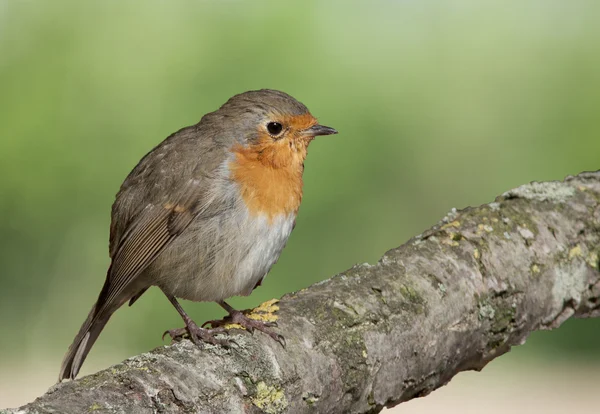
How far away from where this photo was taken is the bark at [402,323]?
2.01m

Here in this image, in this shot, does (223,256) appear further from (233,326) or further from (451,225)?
(451,225)

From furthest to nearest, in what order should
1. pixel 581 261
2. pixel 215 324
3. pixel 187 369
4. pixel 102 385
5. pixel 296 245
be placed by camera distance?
pixel 296 245 → pixel 581 261 → pixel 215 324 → pixel 187 369 → pixel 102 385

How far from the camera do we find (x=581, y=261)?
129 inches

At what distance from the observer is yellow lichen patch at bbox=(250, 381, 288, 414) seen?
2139 millimetres

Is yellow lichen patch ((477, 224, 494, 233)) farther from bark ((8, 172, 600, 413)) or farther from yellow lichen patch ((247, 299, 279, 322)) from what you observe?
yellow lichen patch ((247, 299, 279, 322))

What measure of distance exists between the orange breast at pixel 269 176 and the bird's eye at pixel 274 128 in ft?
0.12

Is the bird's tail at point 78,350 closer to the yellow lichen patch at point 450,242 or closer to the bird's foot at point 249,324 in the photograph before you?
the bird's foot at point 249,324

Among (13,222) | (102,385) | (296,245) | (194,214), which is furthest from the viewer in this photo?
(13,222)

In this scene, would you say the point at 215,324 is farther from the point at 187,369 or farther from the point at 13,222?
the point at 13,222

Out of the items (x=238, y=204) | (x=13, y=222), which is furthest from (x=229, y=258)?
(x=13, y=222)

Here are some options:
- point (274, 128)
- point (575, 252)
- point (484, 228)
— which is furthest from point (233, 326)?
point (575, 252)

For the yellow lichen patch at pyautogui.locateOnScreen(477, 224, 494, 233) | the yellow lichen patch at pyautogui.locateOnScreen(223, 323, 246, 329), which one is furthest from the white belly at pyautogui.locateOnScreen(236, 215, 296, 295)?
the yellow lichen patch at pyautogui.locateOnScreen(477, 224, 494, 233)

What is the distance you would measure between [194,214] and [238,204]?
0.20m

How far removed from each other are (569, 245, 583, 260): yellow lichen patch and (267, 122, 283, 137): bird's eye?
1.33m
